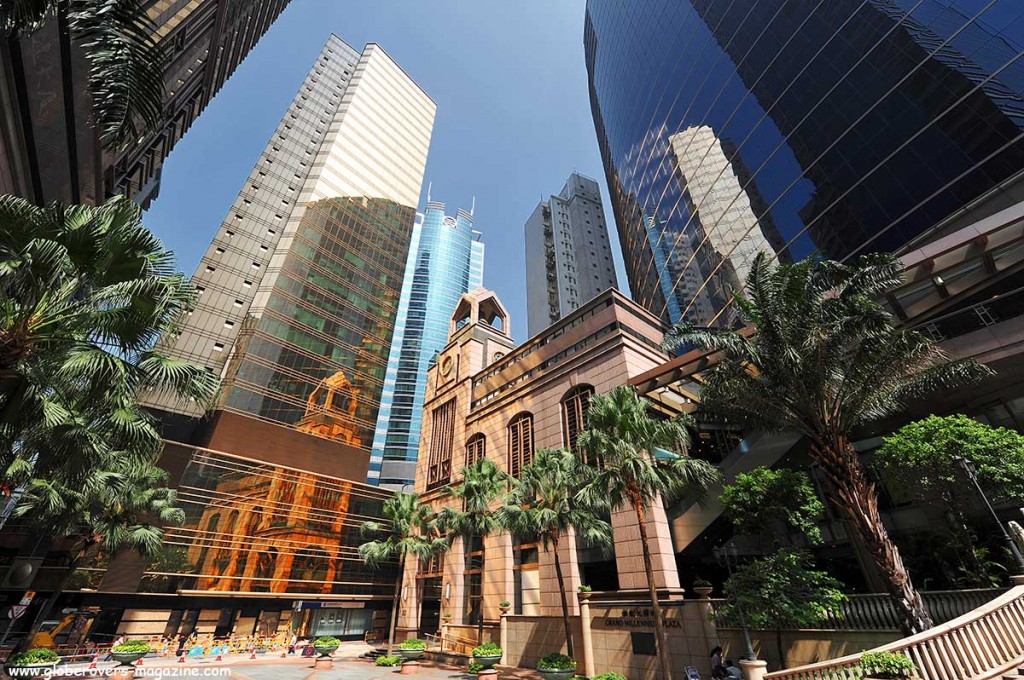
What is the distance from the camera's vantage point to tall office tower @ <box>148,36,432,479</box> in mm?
48125

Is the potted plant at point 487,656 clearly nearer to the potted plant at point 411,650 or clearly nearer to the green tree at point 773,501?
the potted plant at point 411,650

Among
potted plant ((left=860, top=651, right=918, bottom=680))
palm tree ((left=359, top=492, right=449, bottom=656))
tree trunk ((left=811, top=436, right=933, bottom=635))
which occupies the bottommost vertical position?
potted plant ((left=860, top=651, right=918, bottom=680))

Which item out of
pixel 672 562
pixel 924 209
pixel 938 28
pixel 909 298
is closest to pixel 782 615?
pixel 672 562

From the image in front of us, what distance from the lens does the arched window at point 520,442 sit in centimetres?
3441

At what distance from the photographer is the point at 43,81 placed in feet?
35.9

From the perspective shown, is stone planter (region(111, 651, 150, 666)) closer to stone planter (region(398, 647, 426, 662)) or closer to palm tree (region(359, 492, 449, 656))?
palm tree (region(359, 492, 449, 656))

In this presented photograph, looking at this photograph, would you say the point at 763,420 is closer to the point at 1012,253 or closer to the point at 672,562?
the point at 672,562

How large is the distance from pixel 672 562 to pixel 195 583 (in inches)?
1636

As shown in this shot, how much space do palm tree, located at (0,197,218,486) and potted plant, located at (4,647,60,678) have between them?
13.7 metres

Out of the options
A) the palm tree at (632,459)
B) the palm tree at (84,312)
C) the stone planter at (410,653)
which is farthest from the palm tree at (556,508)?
the palm tree at (84,312)

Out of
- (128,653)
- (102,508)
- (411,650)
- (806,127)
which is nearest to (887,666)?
(411,650)

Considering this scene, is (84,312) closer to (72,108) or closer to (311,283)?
(72,108)

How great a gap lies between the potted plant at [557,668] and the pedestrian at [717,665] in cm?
686

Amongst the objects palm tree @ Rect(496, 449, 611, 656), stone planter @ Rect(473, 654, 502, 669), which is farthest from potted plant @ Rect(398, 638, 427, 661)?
palm tree @ Rect(496, 449, 611, 656)
